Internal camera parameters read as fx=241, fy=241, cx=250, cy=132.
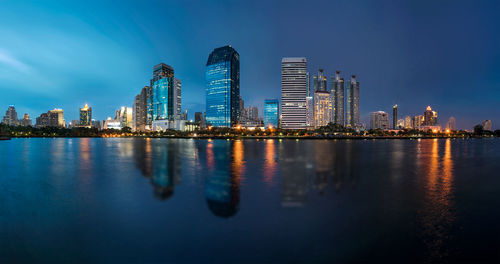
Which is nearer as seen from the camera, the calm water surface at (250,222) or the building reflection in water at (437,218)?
the calm water surface at (250,222)

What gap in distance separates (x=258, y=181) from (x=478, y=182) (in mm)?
24815

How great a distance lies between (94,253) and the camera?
10.8 meters

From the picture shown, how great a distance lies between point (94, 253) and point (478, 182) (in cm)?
3649

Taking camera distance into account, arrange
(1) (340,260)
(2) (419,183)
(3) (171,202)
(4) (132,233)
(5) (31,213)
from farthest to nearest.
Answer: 1. (2) (419,183)
2. (3) (171,202)
3. (5) (31,213)
4. (4) (132,233)
5. (1) (340,260)

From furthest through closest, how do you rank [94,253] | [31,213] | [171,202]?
[171,202] < [31,213] < [94,253]

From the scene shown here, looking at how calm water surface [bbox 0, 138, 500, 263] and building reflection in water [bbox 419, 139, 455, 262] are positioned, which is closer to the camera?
calm water surface [bbox 0, 138, 500, 263]

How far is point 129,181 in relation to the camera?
26.1 metres

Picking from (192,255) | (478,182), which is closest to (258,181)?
(192,255)

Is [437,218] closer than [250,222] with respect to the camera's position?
No

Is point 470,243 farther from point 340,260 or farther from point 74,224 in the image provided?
point 74,224

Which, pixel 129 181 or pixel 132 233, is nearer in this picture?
pixel 132 233

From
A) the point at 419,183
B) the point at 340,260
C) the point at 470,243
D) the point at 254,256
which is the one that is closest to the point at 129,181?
the point at 254,256

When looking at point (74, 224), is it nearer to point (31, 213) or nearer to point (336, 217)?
point (31, 213)

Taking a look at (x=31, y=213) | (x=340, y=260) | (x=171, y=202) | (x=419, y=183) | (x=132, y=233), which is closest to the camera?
(x=340, y=260)
